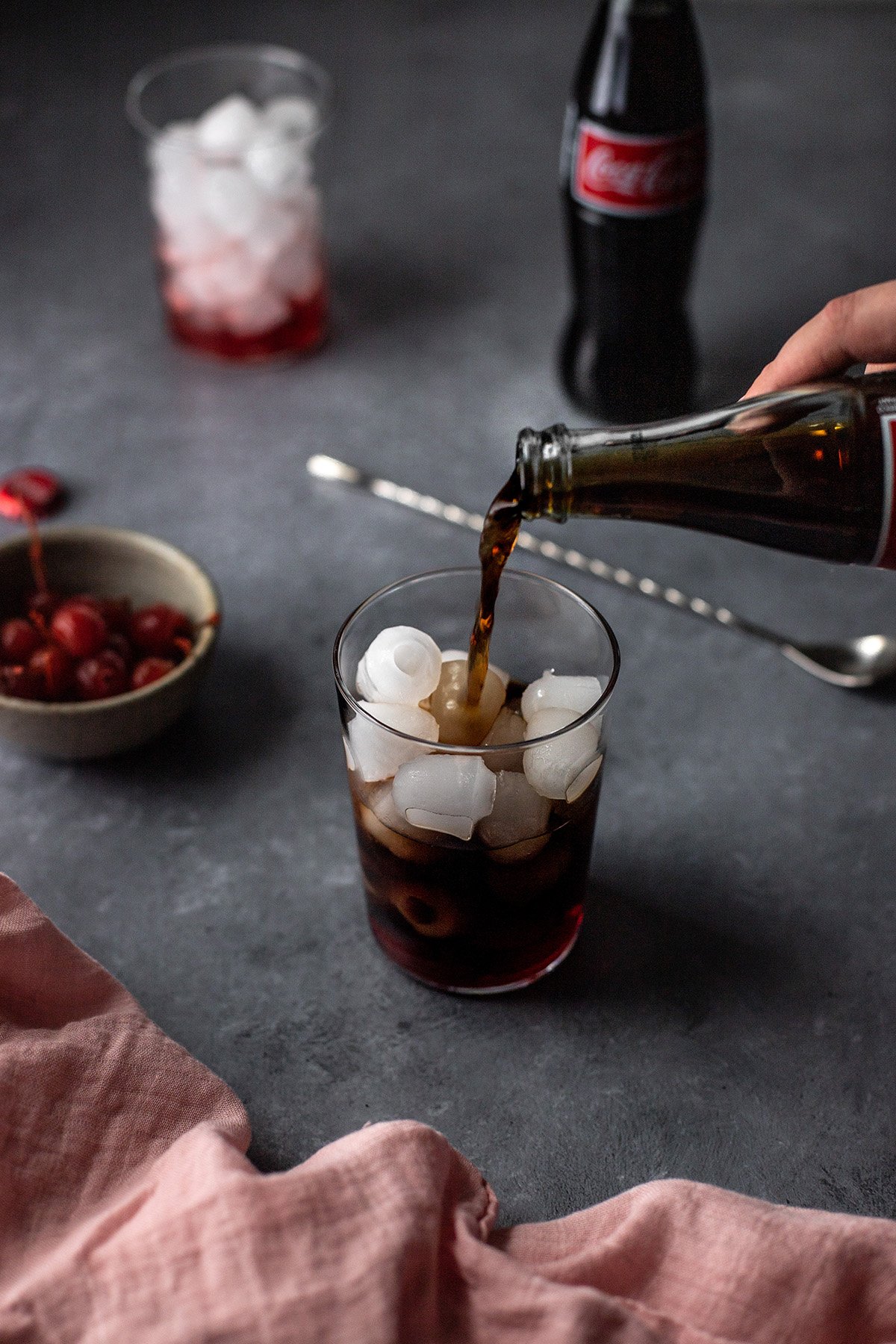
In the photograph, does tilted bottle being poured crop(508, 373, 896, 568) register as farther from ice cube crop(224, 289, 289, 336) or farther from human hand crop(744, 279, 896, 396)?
ice cube crop(224, 289, 289, 336)

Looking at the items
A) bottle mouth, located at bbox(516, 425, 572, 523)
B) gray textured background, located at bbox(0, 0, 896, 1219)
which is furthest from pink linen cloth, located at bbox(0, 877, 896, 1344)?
bottle mouth, located at bbox(516, 425, 572, 523)

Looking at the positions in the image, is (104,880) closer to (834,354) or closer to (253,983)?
(253,983)

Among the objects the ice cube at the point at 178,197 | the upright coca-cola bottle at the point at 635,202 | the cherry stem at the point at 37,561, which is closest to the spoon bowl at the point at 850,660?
the upright coca-cola bottle at the point at 635,202

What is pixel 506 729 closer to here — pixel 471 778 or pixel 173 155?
pixel 471 778

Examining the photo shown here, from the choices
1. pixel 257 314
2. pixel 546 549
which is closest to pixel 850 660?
pixel 546 549

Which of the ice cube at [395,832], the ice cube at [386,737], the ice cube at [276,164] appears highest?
the ice cube at [276,164]

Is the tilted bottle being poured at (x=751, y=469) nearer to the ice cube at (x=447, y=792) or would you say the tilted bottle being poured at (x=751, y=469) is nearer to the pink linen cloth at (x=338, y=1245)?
the ice cube at (x=447, y=792)
